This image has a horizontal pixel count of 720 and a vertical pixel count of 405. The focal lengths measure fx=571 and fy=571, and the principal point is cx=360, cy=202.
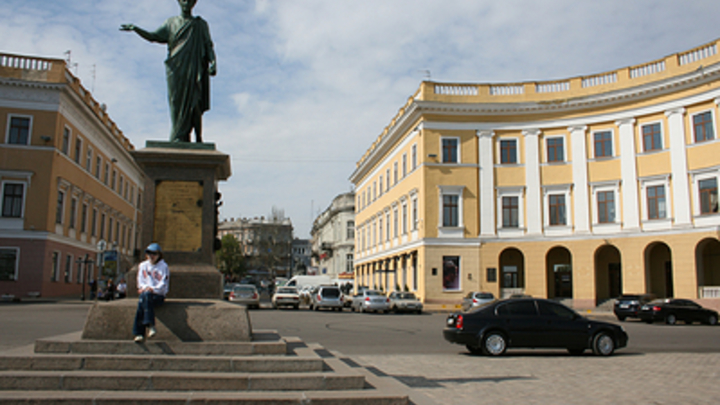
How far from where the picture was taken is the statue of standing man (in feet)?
32.9

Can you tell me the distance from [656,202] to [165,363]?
117ft

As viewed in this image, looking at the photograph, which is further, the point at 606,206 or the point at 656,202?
the point at 606,206

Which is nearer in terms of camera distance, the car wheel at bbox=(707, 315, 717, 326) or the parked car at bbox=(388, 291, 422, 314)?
the car wheel at bbox=(707, 315, 717, 326)

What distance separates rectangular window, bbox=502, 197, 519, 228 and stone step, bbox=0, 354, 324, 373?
1372 inches

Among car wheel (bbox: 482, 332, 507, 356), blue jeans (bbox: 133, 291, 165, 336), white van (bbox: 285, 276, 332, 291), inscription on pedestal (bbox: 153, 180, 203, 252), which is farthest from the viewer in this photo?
white van (bbox: 285, 276, 332, 291)

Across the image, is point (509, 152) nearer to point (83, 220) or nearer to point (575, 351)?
point (575, 351)

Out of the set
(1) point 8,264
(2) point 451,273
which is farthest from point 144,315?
(1) point 8,264

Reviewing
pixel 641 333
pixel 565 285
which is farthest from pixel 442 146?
pixel 641 333

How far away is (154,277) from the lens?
7.80 m

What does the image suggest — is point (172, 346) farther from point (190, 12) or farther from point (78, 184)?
point (78, 184)

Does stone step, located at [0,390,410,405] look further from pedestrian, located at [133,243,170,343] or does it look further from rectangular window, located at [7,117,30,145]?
rectangular window, located at [7,117,30,145]

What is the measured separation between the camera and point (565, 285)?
39.9m

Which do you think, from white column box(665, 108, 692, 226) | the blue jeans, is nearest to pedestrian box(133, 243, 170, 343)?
the blue jeans

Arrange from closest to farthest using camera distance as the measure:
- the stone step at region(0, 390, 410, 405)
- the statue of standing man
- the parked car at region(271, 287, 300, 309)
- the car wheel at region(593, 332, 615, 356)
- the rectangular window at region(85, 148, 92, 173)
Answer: the stone step at region(0, 390, 410, 405), the statue of standing man, the car wheel at region(593, 332, 615, 356), the parked car at region(271, 287, 300, 309), the rectangular window at region(85, 148, 92, 173)
